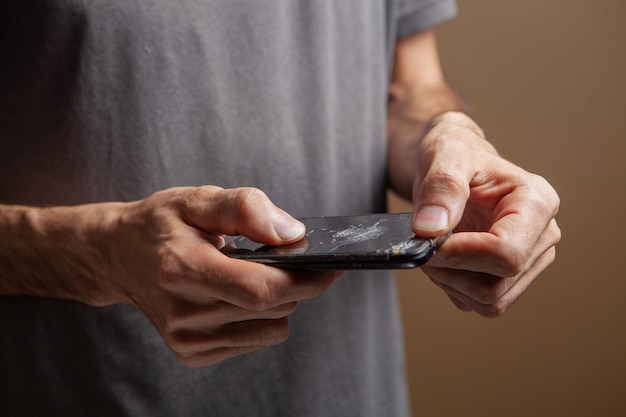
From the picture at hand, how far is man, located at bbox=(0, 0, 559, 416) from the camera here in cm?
47

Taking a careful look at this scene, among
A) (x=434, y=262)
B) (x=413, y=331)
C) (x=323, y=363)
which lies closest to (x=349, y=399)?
(x=323, y=363)

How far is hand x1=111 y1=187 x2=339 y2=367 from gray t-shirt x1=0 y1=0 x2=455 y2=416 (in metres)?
0.16

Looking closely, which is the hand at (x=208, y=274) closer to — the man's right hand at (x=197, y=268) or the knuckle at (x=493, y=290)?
the man's right hand at (x=197, y=268)

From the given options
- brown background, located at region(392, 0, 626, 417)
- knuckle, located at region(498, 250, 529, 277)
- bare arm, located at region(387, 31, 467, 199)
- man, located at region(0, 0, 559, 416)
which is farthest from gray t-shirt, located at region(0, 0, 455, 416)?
brown background, located at region(392, 0, 626, 417)

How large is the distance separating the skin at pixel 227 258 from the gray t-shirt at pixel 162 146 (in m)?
0.07

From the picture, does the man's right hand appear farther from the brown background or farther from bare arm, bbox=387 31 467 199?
the brown background

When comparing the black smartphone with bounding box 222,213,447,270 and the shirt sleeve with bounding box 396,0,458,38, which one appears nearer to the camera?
the black smartphone with bounding box 222,213,447,270

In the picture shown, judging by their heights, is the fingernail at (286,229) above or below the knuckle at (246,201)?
below

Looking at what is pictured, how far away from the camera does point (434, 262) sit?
1.55 feet

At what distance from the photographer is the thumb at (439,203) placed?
45 cm

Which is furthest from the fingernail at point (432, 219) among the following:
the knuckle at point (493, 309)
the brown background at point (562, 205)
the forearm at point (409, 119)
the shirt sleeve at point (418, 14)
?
the brown background at point (562, 205)

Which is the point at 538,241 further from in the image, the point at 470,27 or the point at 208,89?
the point at 470,27

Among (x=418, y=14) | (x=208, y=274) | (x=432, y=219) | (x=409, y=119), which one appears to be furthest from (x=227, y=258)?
(x=418, y=14)

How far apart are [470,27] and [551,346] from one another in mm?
715
